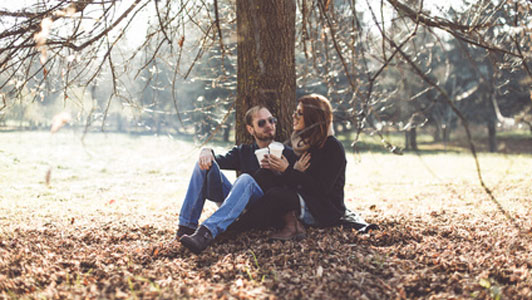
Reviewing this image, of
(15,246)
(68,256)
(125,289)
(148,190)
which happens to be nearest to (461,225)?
(125,289)

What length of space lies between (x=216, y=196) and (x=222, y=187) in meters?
0.10

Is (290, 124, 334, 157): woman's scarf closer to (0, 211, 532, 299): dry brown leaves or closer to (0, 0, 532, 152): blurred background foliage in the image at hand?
(0, 0, 532, 152): blurred background foliage

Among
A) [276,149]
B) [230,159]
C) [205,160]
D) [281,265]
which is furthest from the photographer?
[230,159]

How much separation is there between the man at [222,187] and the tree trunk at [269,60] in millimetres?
309

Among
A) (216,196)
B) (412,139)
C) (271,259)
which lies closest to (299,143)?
(216,196)

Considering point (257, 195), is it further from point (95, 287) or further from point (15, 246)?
point (15, 246)

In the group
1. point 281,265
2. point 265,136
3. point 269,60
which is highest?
point 269,60

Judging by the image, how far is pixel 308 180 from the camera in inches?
131

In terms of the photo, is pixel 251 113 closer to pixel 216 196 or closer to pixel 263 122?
pixel 263 122

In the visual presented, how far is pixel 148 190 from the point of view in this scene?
9344 millimetres

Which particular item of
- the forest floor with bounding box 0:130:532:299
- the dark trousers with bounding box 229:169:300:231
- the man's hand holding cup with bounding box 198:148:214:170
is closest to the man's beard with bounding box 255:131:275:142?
the dark trousers with bounding box 229:169:300:231

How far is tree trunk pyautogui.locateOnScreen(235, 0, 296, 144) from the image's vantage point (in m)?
4.00

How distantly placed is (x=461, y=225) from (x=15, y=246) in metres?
3.95

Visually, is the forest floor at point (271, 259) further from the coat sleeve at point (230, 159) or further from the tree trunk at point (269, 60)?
the tree trunk at point (269, 60)
